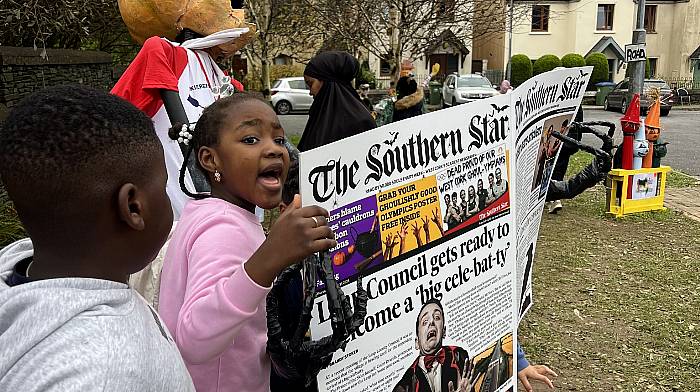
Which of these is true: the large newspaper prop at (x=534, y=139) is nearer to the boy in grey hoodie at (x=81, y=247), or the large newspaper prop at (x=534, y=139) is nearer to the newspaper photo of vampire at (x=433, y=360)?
the newspaper photo of vampire at (x=433, y=360)

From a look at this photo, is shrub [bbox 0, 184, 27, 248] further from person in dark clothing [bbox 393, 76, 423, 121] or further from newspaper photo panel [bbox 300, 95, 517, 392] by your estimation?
person in dark clothing [bbox 393, 76, 423, 121]

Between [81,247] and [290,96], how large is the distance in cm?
2343

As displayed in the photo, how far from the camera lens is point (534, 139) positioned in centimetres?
211

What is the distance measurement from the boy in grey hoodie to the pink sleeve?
0.56 ft

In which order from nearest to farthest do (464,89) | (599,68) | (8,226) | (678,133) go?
1. (8,226)
2. (678,133)
3. (464,89)
4. (599,68)

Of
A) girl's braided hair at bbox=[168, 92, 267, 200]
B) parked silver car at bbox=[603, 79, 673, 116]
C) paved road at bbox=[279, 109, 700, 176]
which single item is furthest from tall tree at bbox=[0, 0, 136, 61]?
parked silver car at bbox=[603, 79, 673, 116]

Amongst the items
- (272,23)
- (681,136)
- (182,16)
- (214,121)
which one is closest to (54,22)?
(182,16)

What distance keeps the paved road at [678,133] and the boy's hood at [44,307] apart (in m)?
12.2

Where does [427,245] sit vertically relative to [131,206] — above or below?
below

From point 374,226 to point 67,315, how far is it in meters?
0.73

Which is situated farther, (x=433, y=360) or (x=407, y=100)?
(x=407, y=100)

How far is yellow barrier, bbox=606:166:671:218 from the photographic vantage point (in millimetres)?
7801

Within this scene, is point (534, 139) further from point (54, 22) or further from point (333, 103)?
point (54, 22)

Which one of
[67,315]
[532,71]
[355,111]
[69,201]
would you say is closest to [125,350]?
[67,315]
